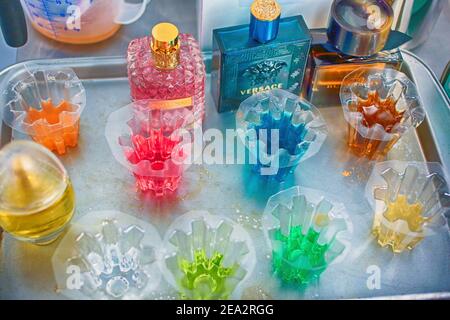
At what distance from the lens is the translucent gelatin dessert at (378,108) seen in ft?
2.38

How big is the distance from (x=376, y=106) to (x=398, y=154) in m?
0.06

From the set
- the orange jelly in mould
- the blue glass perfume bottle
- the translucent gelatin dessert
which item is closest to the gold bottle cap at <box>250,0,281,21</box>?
the blue glass perfume bottle

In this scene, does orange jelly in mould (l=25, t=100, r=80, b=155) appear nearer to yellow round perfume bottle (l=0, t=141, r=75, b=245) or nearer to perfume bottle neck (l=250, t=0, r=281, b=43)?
yellow round perfume bottle (l=0, t=141, r=75, b=245)

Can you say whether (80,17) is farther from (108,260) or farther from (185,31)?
(108,260)

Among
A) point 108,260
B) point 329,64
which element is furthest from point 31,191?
point 329,64

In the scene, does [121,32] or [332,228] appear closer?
[332,228]

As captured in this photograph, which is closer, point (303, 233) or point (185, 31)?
point (303, 233)

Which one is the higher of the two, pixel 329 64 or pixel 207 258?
pixel 329 64

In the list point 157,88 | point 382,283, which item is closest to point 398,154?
point 382,283

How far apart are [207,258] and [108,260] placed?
0.10 meters

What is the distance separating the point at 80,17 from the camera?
31.2 inches

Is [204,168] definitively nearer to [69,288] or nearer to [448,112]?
[69,288]

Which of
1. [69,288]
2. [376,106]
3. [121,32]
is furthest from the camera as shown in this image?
[121,32]

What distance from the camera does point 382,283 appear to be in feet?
2.16
